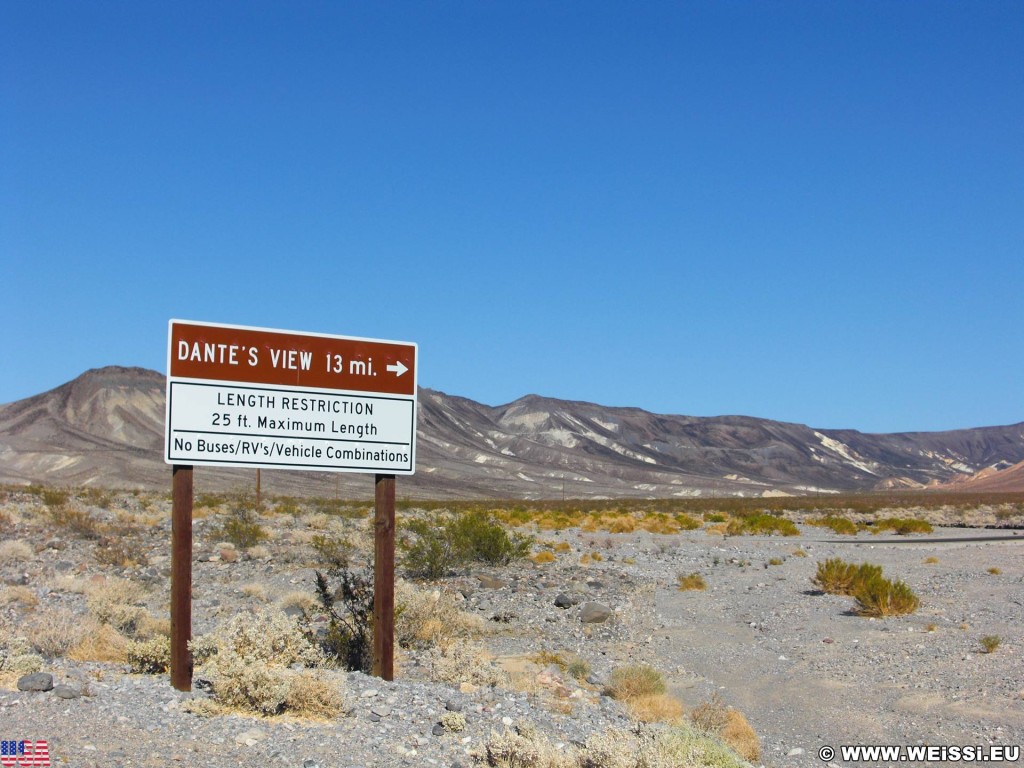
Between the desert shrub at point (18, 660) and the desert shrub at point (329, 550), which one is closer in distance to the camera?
the desert shrub at point (18, 660)

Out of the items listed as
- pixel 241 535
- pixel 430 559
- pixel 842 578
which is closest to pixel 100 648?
pixel 430 559

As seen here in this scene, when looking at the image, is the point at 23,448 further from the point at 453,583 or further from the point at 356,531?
the point at 453,583

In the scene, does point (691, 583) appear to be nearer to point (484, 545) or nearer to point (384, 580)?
point (484, 545)

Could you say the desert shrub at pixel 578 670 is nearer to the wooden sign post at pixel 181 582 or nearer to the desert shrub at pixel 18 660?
the wooden sign post at pixel 181 582

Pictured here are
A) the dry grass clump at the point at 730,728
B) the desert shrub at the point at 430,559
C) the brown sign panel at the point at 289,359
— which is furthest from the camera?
the desert shrub at the point at 430,559

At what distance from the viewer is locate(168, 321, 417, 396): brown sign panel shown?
884 cm

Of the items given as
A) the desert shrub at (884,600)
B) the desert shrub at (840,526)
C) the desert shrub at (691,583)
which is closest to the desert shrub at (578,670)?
the desert shrub at (884,600)

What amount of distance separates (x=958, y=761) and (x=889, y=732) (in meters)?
0.87

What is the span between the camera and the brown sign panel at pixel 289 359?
8844 mm

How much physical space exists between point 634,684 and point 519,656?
2.44 m

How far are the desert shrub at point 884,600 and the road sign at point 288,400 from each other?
908 centimetres

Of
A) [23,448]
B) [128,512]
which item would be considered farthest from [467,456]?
[128,512]

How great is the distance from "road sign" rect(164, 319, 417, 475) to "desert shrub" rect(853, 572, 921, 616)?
9.08m

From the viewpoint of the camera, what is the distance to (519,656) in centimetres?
1235
